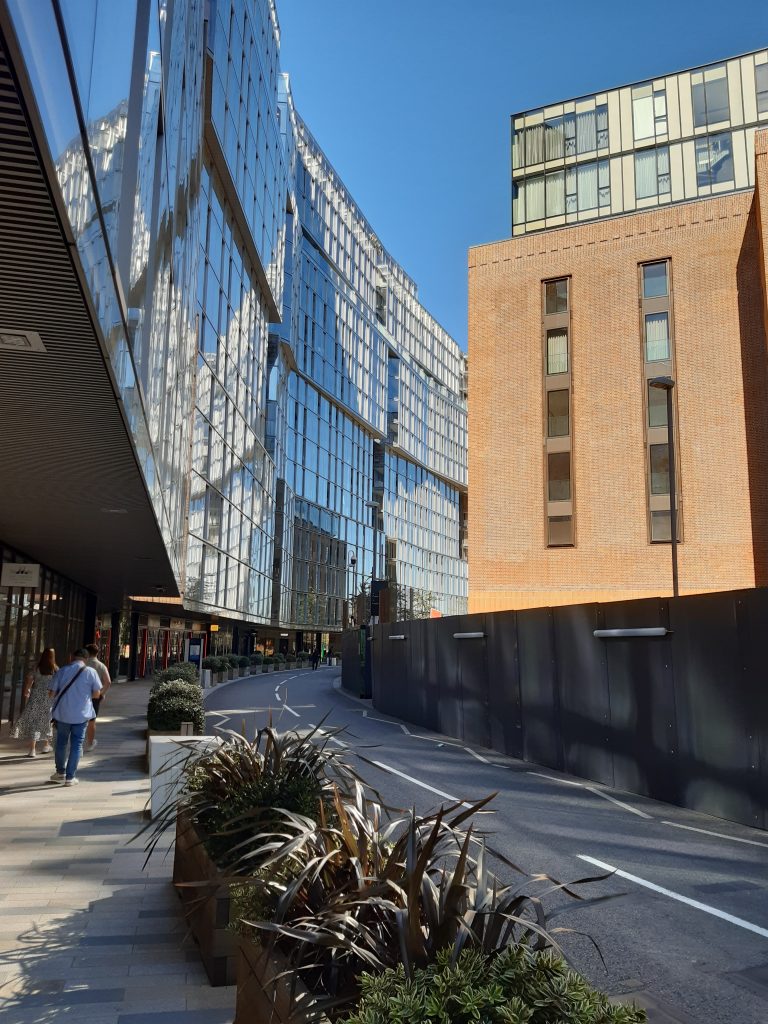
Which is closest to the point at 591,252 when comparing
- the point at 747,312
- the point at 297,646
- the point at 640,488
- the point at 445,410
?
the point at 747,312

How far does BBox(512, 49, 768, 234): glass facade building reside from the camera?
1762 inches

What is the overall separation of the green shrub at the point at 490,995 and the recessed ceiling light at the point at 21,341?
161 inches

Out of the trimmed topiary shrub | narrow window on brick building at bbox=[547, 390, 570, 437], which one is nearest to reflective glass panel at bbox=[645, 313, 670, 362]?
narrow window on brick building at bbox=[547, 390, 570, 437]

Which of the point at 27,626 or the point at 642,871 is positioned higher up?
the point at 27,626

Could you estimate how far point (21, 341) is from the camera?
5406mm

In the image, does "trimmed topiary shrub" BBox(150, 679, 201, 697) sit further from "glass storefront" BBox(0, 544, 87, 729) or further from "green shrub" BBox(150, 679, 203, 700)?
"glass storefront" BBox(0, 544, 87, 729)

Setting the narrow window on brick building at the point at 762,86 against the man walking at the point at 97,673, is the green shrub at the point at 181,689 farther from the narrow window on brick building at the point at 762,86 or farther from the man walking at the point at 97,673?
the narrow window on brick building at the point at 762,86

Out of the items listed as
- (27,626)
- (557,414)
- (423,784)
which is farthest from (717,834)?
(557,414)

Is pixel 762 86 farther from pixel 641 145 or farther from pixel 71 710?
pixel 71 710

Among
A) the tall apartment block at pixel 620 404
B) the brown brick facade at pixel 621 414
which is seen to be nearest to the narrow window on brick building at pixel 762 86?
the tall apartment block at pixel 620 404

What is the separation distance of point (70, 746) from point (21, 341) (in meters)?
8.10

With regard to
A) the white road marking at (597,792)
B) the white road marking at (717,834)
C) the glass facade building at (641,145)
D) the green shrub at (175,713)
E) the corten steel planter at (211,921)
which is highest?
the glass facade building at (641,145)

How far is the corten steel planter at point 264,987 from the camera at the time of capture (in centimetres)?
325

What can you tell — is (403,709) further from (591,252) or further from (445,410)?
(445,410)
